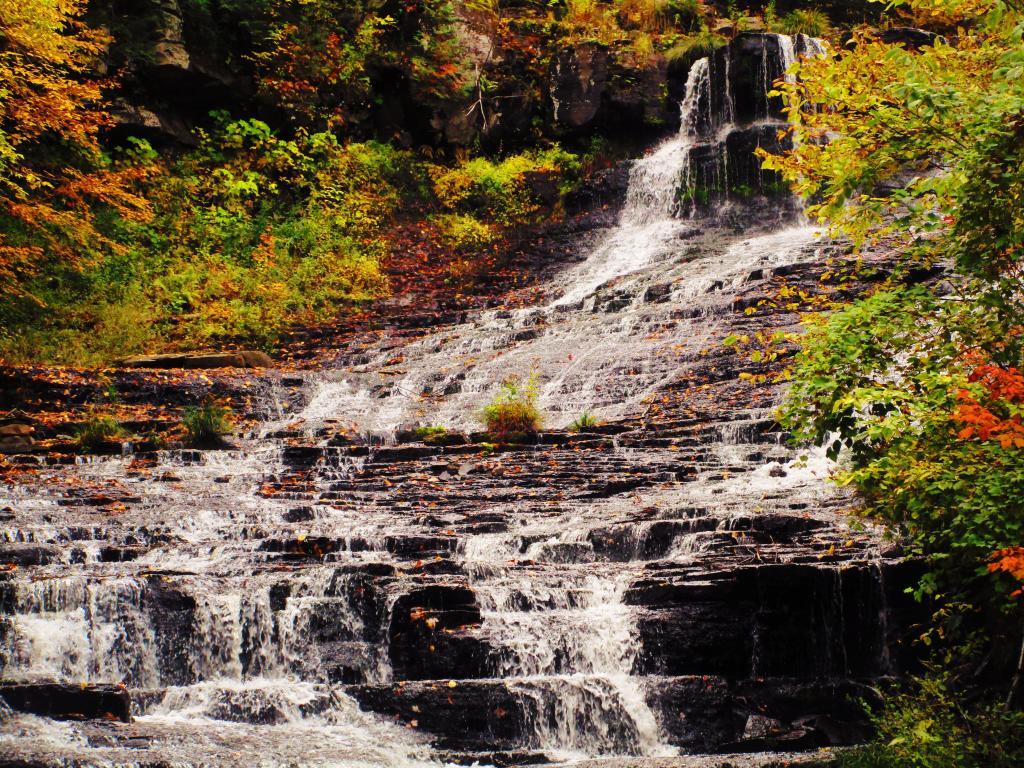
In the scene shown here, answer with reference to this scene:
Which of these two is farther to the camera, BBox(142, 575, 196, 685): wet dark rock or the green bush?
BBox(142, 575, 196, 685): wet dark rock

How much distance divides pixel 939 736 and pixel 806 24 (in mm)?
24698

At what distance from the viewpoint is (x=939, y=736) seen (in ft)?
16.7

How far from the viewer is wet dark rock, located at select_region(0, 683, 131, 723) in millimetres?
5660

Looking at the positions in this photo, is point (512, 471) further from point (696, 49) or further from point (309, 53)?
point (696, 49)

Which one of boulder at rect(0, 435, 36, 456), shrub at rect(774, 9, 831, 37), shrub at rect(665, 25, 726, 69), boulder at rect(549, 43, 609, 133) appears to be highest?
shrub at rect(774, 9, 831, 37)

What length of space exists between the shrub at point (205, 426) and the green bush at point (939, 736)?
9156 mm

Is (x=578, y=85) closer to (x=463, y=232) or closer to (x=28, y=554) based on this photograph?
(x=463, y=232)

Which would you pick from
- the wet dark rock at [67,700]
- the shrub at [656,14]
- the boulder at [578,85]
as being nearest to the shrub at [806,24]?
the shrub at [656,14]

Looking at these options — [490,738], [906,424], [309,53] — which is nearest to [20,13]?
[309,53]

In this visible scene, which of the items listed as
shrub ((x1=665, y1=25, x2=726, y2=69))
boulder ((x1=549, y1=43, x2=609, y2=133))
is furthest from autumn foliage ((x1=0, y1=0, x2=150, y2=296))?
shrub ((x1=665, y1=25, x2=726, y2=69))

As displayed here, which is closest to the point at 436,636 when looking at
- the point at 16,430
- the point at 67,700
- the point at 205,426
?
the point at 67,700

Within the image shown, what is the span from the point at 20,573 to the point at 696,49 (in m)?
22.1

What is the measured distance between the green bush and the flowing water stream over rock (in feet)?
1.96

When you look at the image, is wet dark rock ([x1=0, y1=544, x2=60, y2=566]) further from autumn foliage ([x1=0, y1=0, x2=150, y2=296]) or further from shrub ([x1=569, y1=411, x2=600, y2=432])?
autumn foliage ([x1=0, y1=0, x2=150, y2=296])
